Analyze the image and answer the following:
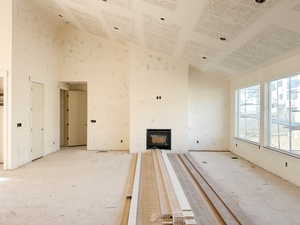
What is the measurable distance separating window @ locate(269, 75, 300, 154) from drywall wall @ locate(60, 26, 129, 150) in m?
4.46

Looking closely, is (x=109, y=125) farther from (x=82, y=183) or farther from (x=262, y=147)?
(x=262, y=147)

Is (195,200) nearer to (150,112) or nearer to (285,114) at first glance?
(285,114)

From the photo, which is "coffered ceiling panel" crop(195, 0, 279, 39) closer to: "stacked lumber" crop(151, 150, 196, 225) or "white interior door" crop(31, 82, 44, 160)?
"stacked lumber" crop(151, 150, 196, 225)

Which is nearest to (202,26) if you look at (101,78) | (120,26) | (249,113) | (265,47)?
(265,47)

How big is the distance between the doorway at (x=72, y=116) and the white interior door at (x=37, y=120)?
83.0 inches

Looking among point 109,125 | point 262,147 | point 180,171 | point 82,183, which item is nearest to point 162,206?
point 82,183

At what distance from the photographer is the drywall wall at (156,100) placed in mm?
8000

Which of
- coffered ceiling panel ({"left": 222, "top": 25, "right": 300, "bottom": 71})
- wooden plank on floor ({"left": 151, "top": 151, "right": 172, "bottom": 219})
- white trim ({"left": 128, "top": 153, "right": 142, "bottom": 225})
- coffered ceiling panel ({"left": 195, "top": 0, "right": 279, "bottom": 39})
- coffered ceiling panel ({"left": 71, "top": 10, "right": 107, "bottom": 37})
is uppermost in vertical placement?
coffered ceiling panel ({"left": 71, "top": 10, "right": 107, "bottom": 37})

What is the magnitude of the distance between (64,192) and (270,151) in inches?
162

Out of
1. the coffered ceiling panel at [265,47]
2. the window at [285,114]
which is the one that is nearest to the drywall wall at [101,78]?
the coffered ceiling panel at [265,47]

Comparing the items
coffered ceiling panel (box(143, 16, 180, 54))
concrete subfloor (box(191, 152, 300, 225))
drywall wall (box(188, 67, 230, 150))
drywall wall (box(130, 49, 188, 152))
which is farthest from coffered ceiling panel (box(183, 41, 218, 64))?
concrete subfloor (box(191, 152, 300, 225))

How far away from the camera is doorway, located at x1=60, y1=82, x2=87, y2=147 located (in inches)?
374

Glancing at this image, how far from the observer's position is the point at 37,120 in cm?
711

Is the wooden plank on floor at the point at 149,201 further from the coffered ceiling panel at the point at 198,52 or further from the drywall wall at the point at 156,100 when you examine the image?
the coffered ceiling panel at the point at 198,52
